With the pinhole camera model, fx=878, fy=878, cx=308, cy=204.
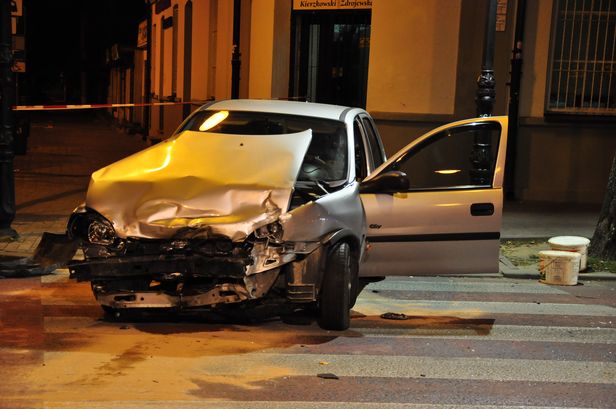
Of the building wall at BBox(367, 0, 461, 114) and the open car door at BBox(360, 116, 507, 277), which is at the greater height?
the building wall at BBox(367, 0, 461, 114)

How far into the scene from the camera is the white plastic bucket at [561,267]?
9453 mm

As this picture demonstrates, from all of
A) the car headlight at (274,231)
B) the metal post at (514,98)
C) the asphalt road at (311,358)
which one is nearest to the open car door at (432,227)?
the asphalt road at (311,358)

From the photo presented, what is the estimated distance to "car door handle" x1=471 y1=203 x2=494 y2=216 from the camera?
24.8 feet

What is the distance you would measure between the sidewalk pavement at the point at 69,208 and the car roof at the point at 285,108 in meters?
3.08

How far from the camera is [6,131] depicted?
1069 cm

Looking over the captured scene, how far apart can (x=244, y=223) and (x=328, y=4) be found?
1192 cm

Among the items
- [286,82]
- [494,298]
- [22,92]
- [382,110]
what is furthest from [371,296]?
[22,92]

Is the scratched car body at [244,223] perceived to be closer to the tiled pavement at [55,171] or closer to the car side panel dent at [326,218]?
the car side panel dent at [326,218]

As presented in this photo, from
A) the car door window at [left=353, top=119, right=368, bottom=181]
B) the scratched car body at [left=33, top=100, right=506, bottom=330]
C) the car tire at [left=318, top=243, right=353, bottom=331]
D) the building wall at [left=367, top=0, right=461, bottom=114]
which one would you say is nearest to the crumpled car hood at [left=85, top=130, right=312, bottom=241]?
the scratched car body at [left=33, top=100, right=506, bottom=330]

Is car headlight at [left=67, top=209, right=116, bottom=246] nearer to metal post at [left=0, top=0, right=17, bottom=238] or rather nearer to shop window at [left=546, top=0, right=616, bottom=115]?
metal post at [left=0, top=0, right=17, bottom=238]

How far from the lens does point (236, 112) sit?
8.15 metres

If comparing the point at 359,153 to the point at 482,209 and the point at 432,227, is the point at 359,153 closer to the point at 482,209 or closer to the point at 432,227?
the point at 432,227

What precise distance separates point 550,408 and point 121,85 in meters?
40.4

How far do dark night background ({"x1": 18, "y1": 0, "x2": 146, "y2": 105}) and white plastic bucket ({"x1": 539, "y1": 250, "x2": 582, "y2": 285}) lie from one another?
126 feet
